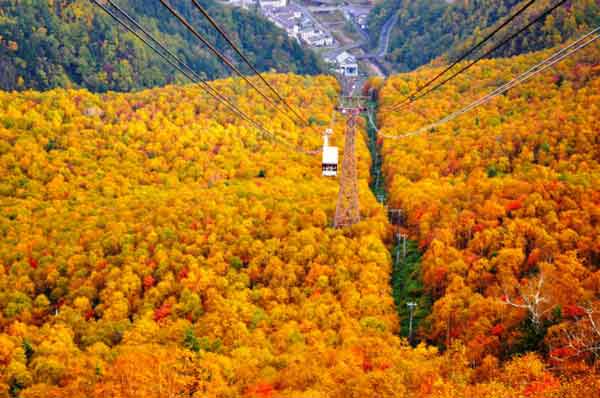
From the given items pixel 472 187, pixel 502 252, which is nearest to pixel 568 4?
pixel 472 187

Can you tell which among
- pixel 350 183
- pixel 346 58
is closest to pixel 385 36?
pixel 346 58

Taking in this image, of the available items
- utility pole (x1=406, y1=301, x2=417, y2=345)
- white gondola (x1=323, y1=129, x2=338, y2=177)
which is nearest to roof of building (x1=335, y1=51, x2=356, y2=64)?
white gondola (x1=323, y1=129, x2=338, y2=177)

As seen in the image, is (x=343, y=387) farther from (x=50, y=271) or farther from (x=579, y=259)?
(x=50, y=271)

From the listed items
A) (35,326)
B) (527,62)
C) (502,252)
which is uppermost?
(527,62)

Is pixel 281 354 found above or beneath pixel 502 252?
beneath

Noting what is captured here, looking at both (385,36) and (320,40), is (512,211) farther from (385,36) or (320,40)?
(385,36)

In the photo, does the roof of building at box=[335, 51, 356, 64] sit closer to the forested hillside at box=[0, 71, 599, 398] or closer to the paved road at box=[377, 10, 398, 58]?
the paved road at box=[377, 10, 398, 58]
